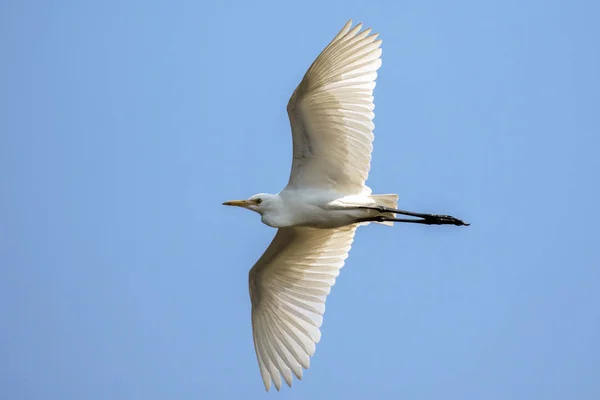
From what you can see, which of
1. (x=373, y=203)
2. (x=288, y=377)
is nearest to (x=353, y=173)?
(x=373, y=203)

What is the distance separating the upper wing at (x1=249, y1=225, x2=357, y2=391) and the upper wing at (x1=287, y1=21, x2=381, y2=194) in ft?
3.52

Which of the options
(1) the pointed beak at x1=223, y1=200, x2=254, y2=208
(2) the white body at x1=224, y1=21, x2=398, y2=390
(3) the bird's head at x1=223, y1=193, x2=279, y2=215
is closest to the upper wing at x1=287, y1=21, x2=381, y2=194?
(2) the white body at x1=224, y1=21, x2=398, y2=390

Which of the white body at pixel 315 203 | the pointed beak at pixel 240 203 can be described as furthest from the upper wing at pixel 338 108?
the pointed beak at pixel 240 203

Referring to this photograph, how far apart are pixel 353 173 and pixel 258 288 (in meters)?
2.08

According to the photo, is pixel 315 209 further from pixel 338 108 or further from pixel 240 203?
pixel 338 108

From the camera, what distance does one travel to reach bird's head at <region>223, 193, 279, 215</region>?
1244cm

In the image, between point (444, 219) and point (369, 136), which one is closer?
point (369, 136)

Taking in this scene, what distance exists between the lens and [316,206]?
40.4 feet

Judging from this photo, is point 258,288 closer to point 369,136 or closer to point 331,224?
point 331,224

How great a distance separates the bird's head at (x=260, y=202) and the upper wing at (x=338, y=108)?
499mm

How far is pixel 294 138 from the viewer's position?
40.2 ft

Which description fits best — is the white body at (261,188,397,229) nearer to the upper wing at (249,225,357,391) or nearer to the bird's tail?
the bird's tail

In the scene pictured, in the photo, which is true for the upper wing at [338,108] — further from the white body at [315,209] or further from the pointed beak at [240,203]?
the pointed beak at [240,203]

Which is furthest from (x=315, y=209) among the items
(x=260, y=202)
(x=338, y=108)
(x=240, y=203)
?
(x=338, y=108)
